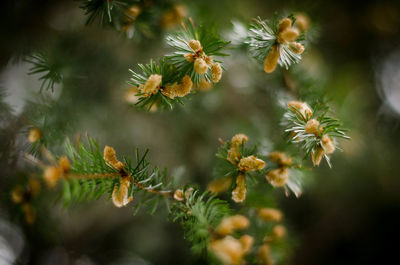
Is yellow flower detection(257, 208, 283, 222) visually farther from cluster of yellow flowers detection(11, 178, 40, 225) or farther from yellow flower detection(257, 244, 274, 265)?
cluster of yellow flowers detection(11, 178, 40, 225)

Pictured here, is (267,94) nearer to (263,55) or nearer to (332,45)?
(263,55)

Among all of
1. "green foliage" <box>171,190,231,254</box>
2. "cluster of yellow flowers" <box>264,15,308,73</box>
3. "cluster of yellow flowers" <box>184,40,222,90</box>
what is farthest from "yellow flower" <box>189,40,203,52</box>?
"green foliage" <box>171,190,231,254</box>

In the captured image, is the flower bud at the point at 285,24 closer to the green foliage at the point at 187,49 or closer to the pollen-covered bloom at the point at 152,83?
the green foliage at the point at 187,49

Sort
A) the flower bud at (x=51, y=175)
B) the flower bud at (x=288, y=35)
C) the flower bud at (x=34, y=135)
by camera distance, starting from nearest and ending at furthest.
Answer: the flower bud at (x=51, y=175) < the flower bud at (x=288, y=35) < the flower bud at (x=34, y=135)

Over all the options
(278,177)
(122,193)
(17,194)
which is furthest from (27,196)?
(278,177)

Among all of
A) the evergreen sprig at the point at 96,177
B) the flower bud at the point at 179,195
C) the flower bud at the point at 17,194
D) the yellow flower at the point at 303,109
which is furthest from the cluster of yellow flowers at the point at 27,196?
the yellow flower at the point at 303,109

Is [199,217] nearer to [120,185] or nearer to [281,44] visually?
[120,185]
